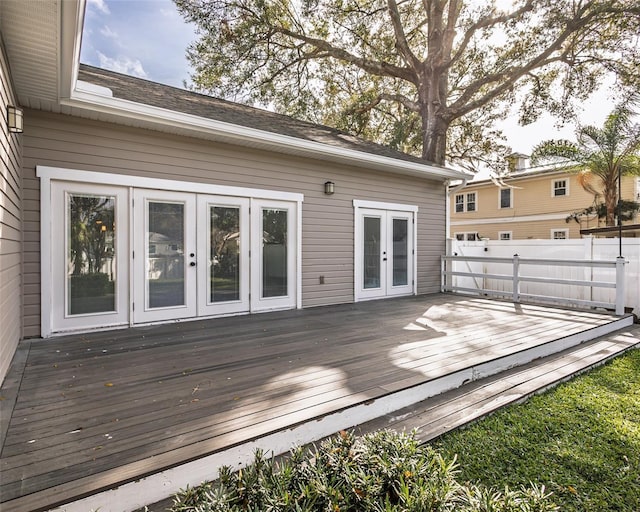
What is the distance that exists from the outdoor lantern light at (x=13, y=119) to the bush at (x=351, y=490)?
3466mm

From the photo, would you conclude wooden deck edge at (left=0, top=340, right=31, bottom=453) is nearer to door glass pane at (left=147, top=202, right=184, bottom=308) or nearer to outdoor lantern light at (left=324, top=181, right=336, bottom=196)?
door glass pane at (left=147, top=202, right=184, bottom=308)

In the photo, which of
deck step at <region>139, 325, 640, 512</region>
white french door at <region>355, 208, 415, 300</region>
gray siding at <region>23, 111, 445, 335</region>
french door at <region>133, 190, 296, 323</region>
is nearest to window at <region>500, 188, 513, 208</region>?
gray siding at <region>23, 111, 445, 335</region>

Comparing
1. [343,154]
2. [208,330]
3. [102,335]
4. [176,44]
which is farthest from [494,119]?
[102,335]

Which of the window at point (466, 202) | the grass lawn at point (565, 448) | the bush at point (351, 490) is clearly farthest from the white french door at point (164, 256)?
the window at point (466, 202)

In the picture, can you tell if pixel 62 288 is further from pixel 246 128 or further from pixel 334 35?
pixel 334 35

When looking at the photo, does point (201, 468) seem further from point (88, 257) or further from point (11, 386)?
point (88, 257)

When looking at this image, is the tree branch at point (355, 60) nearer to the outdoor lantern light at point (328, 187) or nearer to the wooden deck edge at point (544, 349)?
the outdoor lantern light at point (328, 187)

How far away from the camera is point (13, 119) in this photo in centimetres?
320

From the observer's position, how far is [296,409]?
7.82ft

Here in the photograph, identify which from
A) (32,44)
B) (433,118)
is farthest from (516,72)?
(32,44)

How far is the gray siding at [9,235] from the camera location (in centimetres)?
275

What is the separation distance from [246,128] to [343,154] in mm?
1797

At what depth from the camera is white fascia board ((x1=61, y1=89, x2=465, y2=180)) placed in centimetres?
406

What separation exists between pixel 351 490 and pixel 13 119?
13.1 ft
